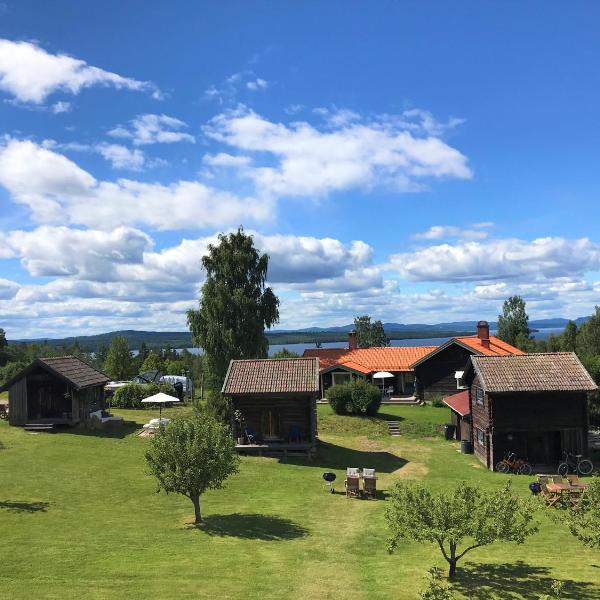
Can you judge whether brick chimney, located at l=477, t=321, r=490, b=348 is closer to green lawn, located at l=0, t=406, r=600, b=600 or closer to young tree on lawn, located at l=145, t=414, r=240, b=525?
green lawn, located at l=0, t=406, r=600, b=600

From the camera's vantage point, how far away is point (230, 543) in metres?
17.3

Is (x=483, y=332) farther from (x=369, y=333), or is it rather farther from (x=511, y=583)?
(x=369, y=333)

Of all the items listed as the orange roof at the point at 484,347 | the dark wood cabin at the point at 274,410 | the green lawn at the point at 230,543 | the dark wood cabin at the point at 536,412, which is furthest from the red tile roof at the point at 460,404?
the orange roof at the point at 484,347

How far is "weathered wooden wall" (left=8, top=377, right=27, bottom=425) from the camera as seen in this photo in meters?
37.0

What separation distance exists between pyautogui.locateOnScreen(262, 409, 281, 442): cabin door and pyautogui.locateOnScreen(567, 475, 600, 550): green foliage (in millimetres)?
20114

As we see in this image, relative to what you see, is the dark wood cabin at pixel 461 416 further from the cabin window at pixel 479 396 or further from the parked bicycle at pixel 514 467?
the parked bicycle at pixel 514 467

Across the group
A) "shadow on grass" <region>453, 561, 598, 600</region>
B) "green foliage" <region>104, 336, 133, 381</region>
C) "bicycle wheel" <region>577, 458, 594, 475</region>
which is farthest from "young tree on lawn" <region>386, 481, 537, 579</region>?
"green foliage" <region>104, 336, 133, 381</region>

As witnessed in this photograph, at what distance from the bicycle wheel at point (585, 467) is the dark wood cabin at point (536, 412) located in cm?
98

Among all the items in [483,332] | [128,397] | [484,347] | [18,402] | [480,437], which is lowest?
[480,437]

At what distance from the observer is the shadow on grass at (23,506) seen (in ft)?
65.1

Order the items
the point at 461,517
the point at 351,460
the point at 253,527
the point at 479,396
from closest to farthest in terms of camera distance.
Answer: the point at 461,517 < the point at 253,527 < the point at 351,460 < the point at 479,396

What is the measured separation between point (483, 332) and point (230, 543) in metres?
43.7

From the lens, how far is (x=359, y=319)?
13825 centimetres

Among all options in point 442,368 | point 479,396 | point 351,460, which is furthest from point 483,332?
point 351,460
